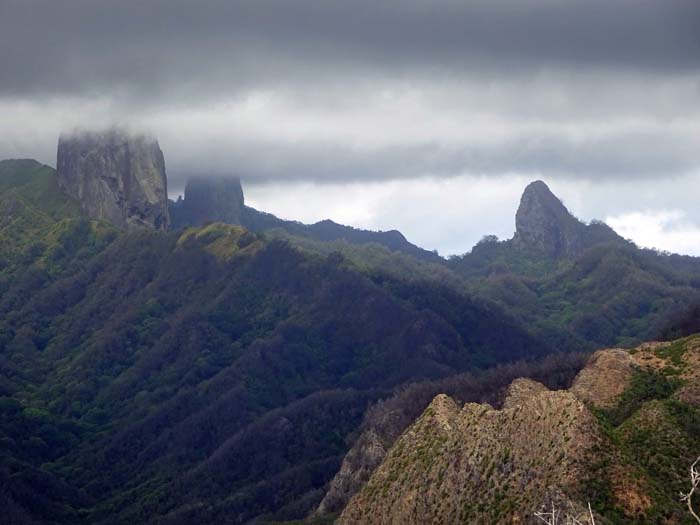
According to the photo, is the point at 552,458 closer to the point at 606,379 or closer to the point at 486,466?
A: the point at 486,466

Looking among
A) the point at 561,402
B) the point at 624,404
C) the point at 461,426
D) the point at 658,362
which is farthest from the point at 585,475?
the point at 658,362

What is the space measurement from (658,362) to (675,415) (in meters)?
32.0

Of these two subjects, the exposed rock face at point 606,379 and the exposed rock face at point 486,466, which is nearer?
the exposed rock face at point 486,466

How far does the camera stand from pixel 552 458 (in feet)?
381

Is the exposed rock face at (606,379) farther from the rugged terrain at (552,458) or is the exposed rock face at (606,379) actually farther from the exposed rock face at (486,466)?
the exposed rock face at (486,466)

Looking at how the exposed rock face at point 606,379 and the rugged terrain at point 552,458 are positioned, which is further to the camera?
the exposed rock face at point 606,379

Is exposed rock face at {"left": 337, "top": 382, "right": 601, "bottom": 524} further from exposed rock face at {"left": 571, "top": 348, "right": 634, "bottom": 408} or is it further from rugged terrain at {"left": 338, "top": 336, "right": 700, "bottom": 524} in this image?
exposed rock face at {"left": 571, "top": 348, "right": 634, "bottom": 408}

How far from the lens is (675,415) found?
134m

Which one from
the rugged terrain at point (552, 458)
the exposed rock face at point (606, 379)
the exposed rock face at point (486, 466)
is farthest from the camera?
the exposed rock face at point (606, 379)

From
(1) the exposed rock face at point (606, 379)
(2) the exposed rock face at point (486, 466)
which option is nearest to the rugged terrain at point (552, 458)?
(2) the exposed rock face at point (486, 466)

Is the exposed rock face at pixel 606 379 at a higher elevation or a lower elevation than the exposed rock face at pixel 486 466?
higher

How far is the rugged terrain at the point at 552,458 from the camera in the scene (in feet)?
363

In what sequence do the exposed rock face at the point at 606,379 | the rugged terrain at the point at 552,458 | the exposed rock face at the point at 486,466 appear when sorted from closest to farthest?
1. the rugged terrain at the point at 552,458
2. the exposed rock face at the point at 486,466
3. the exposed rock face at the point at 606,379

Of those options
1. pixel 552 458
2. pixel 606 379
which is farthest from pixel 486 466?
pixel 606 379
